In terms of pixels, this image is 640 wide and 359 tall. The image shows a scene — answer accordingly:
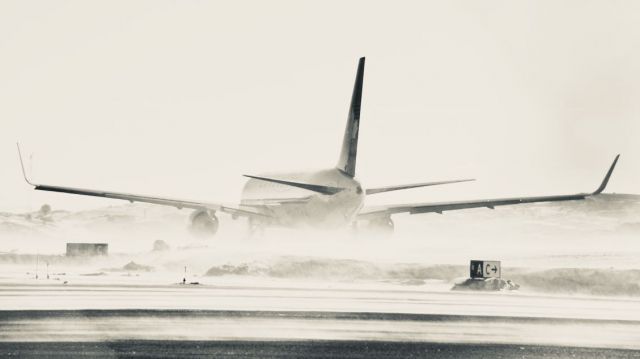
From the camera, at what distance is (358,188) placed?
64.8m

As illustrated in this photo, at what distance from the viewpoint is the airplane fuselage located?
65.2 m

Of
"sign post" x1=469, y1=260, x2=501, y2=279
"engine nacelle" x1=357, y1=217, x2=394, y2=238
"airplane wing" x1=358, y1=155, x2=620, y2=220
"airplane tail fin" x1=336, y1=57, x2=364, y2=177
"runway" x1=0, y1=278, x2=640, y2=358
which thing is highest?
"airplane tail fin" x1=336, y1=57, x2=364, y2=177

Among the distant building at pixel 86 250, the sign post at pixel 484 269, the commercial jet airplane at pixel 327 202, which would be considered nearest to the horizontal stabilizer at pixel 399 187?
the commercial jet airplane at pixel 327 202

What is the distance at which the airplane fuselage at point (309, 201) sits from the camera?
214 ft

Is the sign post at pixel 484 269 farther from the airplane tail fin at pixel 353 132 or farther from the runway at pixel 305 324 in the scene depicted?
the airplane tail fin at pixel 353 132

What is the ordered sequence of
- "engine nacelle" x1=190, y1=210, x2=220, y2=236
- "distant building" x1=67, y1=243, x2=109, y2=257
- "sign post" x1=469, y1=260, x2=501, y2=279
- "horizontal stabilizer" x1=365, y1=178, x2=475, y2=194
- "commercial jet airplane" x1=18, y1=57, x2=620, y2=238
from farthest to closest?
"distant building" x1=67, y1=243, x2=109, y2=257 < "engine nacelle" x1=190, y1=210, x2=220, y2=236 < "commercial jet airplane" x1=18, y1=57, x2=620, y2=238 < "horizontal stabilizer" x1=365, y1=178, x2=475, y2=194 < "sign post" x1=469, y1=260, x2=501, y2=279

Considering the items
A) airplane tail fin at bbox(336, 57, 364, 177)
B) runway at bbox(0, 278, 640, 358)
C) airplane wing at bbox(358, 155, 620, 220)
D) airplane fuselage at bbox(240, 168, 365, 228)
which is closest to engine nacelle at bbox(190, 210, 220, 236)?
airplane fuselage at bbox(240, 168, 365, 228)

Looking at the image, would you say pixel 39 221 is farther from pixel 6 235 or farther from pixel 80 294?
pixel 80 294

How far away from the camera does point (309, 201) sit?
6856 cm

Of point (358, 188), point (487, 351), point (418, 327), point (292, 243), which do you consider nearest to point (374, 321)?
point (418, 327)

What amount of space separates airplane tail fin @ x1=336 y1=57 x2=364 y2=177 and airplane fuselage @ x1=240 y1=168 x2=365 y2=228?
2.51ft

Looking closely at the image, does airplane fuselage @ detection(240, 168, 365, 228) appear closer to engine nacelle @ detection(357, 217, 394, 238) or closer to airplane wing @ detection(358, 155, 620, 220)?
engine nacelle @ detection(357, 217, 394, 238)

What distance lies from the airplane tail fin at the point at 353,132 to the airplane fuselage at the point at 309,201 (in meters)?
0.76

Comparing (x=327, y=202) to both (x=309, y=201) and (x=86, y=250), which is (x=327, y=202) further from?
(x=86, y=250)
